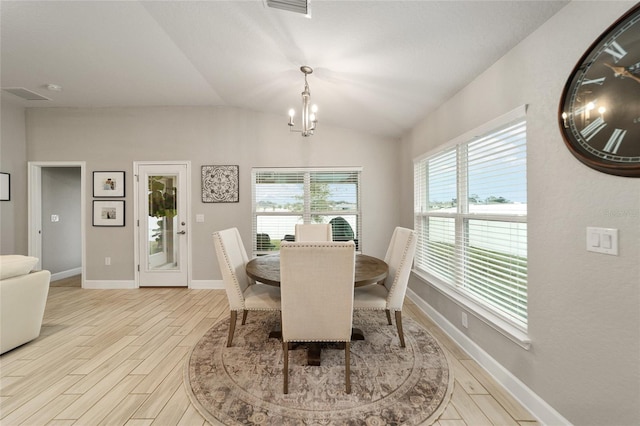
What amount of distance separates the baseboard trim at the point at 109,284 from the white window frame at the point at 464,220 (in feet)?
14.1

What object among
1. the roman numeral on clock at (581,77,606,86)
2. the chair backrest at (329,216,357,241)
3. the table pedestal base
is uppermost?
the roman numeral on clock at (581,77,606,86)

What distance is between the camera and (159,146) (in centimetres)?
401

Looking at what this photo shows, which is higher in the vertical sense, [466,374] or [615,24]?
[615,24]

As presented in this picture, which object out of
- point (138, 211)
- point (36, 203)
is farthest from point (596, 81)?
point (36, 203)

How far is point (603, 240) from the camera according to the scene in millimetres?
1185

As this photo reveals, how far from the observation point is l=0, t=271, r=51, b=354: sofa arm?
211cm

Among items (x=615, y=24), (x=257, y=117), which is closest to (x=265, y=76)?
(x=257, y=117)

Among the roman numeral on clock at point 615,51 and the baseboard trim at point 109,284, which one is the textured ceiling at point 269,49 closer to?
the roman numeral on clock at point 615,51

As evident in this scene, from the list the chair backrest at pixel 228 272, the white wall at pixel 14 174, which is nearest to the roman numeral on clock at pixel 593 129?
the chair backrest at pixel 228 272

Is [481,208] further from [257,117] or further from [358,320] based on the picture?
[257,117]

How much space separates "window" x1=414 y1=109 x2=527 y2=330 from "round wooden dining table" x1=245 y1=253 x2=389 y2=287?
757 mm

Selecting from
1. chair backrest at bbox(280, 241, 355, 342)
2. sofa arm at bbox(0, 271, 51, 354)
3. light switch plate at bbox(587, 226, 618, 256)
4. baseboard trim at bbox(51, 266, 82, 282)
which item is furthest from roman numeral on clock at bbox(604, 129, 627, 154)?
baseboard trim at bbox(51, 266, 82, 282)

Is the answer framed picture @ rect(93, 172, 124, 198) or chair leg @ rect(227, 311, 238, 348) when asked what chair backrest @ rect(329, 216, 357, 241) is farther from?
framed picture @ rect(93, 172, 124, 198)

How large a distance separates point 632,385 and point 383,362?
1.33m
